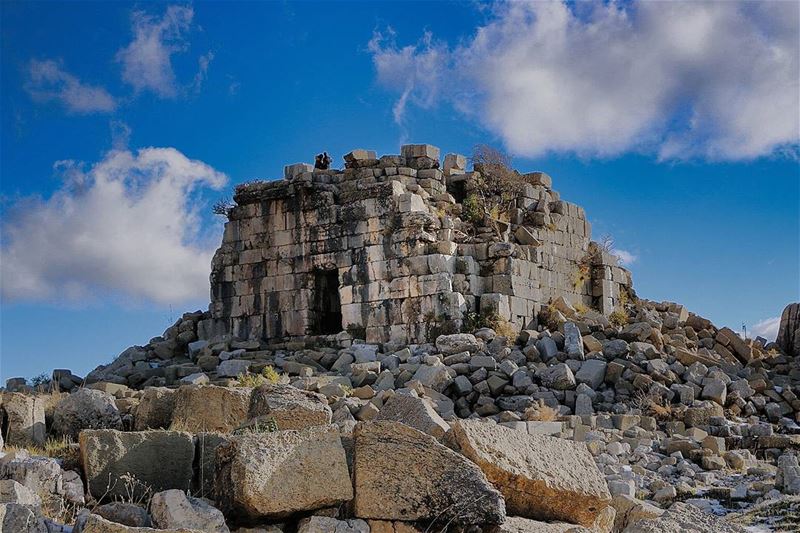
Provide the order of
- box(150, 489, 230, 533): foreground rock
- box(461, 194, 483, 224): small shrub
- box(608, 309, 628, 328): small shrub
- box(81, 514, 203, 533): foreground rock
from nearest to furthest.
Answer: box(81, 514, 203, 533): foreground rock < box(150, 489, 230, 533): foreground rock < box(461, 194, 483, 224): small shrub < box(608, 309, 628, 328): small shrub

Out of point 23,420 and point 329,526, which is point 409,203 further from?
point 329,526

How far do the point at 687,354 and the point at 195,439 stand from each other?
12111 millimetres

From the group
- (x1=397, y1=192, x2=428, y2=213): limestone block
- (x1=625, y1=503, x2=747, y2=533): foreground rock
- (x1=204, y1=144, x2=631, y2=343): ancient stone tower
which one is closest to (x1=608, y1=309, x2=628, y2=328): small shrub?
(x1=204, y1=144, x2=631, y2=343): ancient stone tower

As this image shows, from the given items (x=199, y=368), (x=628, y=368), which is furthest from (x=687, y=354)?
(x=199, y=368)

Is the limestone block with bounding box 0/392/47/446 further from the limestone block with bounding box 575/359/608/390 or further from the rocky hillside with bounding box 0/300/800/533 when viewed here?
the limestone block with bounding box 575/359/608/390

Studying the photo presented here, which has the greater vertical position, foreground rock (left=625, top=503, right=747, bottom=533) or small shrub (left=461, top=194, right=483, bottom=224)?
small shrub (left=461, top=194, right=483, bottom=224)

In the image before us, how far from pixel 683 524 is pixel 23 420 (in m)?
6.25

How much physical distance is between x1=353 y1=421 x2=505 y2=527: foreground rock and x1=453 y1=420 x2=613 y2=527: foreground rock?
37cm

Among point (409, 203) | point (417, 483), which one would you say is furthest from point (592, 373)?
point (417, 483)

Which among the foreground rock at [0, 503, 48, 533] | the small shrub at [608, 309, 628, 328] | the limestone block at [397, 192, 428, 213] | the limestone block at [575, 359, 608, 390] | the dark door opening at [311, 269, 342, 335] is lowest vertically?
the foreground rock at [0, 503, 48, 533]

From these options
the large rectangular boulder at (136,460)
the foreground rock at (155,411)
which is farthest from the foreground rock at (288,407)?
the foreground rock at (155,411)

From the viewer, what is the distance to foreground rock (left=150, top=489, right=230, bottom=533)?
5.80 metres

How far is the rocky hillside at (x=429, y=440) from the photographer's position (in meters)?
6.16

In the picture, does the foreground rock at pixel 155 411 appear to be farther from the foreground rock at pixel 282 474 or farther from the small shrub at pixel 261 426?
the foreground rock at pixel 282 474
